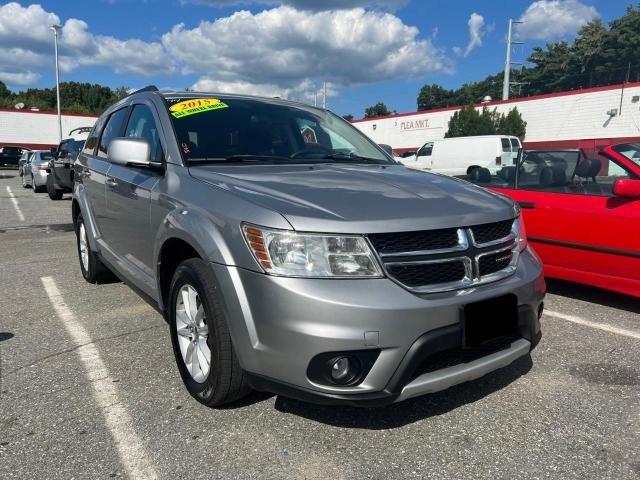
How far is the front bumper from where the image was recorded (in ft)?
6.98

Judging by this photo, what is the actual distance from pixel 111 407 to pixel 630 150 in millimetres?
4693

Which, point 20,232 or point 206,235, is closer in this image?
point 206,235

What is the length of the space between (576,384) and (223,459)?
6.81 feet

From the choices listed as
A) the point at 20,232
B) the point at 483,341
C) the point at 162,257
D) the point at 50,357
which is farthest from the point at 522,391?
the point at 20,232

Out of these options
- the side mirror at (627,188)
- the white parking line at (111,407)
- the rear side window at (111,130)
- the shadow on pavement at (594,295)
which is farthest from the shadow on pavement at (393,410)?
the rear side window at (111,130)

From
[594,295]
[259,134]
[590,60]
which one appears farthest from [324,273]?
[590,60]

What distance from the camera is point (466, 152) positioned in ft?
70.5

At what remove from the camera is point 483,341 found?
2363 millimetres

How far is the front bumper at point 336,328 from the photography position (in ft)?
6.98

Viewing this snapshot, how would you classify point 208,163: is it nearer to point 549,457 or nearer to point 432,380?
point 432,380

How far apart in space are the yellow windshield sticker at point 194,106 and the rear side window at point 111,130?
0.98m

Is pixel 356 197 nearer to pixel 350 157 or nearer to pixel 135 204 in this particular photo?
pixel 350 157

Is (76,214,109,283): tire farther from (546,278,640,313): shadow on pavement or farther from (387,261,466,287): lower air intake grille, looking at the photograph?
(546,278,640,313): shadow on pavement

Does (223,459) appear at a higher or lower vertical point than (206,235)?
lower
